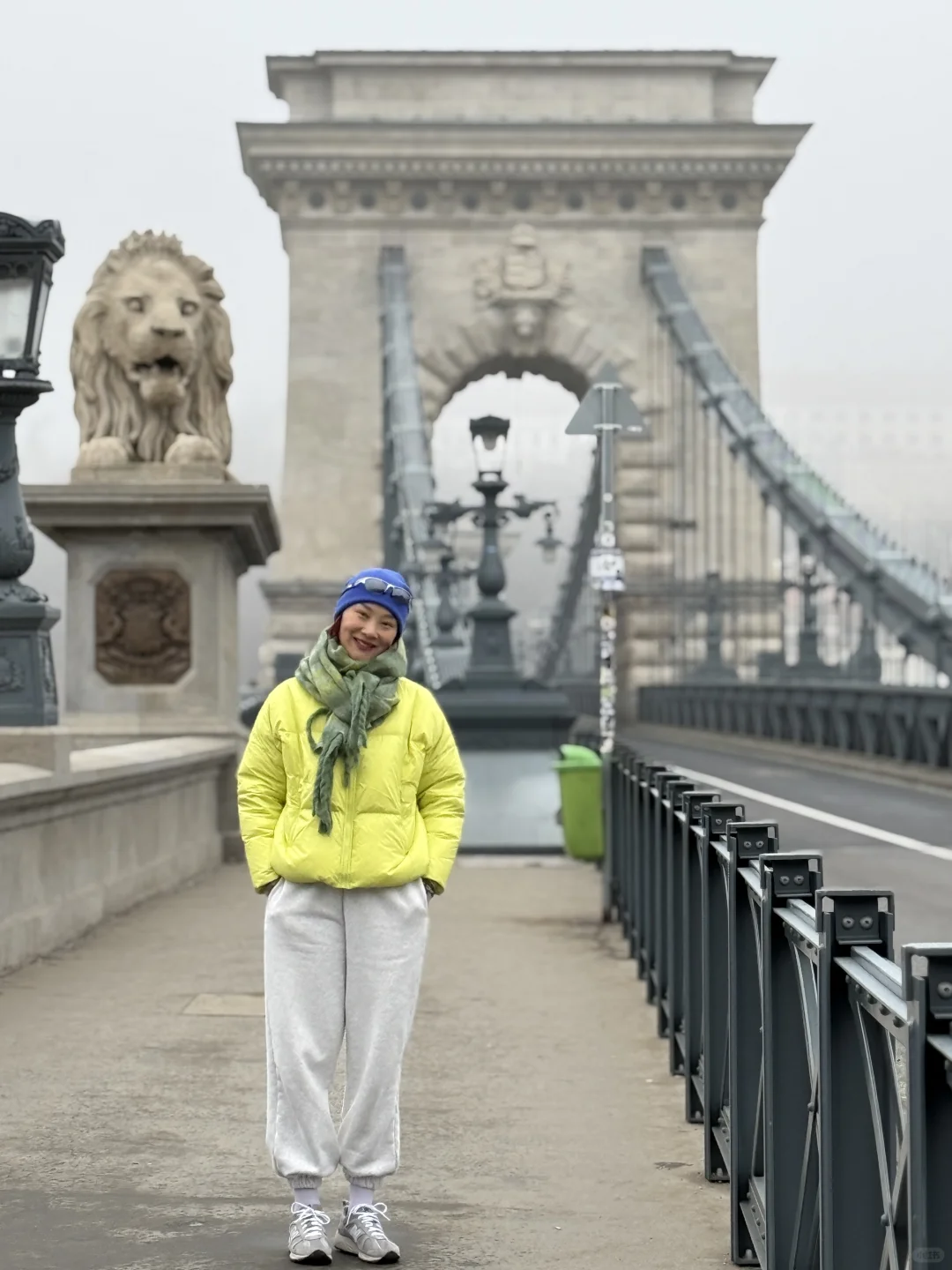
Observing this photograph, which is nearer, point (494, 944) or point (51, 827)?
point (51, 827)

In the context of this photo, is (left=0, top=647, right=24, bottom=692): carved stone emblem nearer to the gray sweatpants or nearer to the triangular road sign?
the gray sweatpants

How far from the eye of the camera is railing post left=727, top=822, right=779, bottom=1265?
5.02 m

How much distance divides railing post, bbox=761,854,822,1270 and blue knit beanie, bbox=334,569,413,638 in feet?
4.15

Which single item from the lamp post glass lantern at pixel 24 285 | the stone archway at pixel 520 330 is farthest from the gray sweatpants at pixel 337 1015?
the stone archway at pixel 520 330

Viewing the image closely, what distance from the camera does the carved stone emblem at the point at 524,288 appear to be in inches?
2287

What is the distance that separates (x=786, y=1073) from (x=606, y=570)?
1146 centimetres

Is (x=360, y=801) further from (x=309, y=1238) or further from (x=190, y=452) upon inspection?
(x=190, y=452)

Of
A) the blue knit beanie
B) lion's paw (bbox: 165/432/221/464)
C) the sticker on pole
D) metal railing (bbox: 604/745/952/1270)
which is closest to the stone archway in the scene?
the sticker on pole

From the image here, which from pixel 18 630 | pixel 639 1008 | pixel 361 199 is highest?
pixel 361 199

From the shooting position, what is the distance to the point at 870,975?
3.60 metres

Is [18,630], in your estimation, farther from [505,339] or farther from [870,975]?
[505,339]

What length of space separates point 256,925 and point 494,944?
1268 mm

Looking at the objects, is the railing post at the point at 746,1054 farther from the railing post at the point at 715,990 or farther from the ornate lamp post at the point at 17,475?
the ornate lamp post at the point at 17,475

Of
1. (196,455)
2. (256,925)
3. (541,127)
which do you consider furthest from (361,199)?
(256,925)
